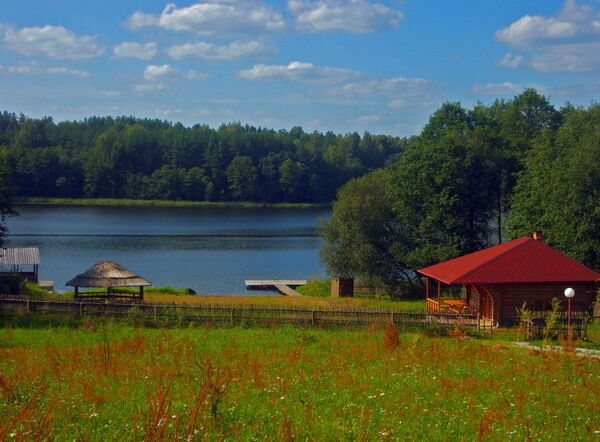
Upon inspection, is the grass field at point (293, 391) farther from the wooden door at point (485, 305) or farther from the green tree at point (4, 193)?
the green tree at point (4, 193)

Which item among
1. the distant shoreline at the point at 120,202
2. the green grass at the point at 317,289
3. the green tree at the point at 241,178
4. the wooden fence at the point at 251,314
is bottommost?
the green grass at the point at 317,289

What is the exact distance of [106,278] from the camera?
111 feet

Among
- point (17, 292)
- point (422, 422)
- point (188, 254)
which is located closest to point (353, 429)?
point (422, 422)

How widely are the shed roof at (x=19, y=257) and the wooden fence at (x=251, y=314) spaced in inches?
737

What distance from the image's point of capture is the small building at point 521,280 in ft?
96.9

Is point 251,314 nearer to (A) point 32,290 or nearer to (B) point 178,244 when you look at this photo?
(A) point 32,290

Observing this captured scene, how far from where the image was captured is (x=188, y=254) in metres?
65.7

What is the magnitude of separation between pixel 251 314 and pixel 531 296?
41.9 ft

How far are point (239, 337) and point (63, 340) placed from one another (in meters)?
5.10

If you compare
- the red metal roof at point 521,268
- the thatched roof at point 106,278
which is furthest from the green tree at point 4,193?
the red metal roof at point 521,268

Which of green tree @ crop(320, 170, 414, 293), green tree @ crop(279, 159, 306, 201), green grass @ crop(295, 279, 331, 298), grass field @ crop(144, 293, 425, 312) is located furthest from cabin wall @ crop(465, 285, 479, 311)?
green tree @ crop(279, 159, 306, 201)

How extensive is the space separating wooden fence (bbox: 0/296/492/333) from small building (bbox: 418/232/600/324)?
387 cm

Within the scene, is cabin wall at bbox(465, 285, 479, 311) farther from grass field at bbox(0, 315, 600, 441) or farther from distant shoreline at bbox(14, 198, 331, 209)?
distant shoreline at bbox(14, 198, 331, 209)

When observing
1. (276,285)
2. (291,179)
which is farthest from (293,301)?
(291,179)
